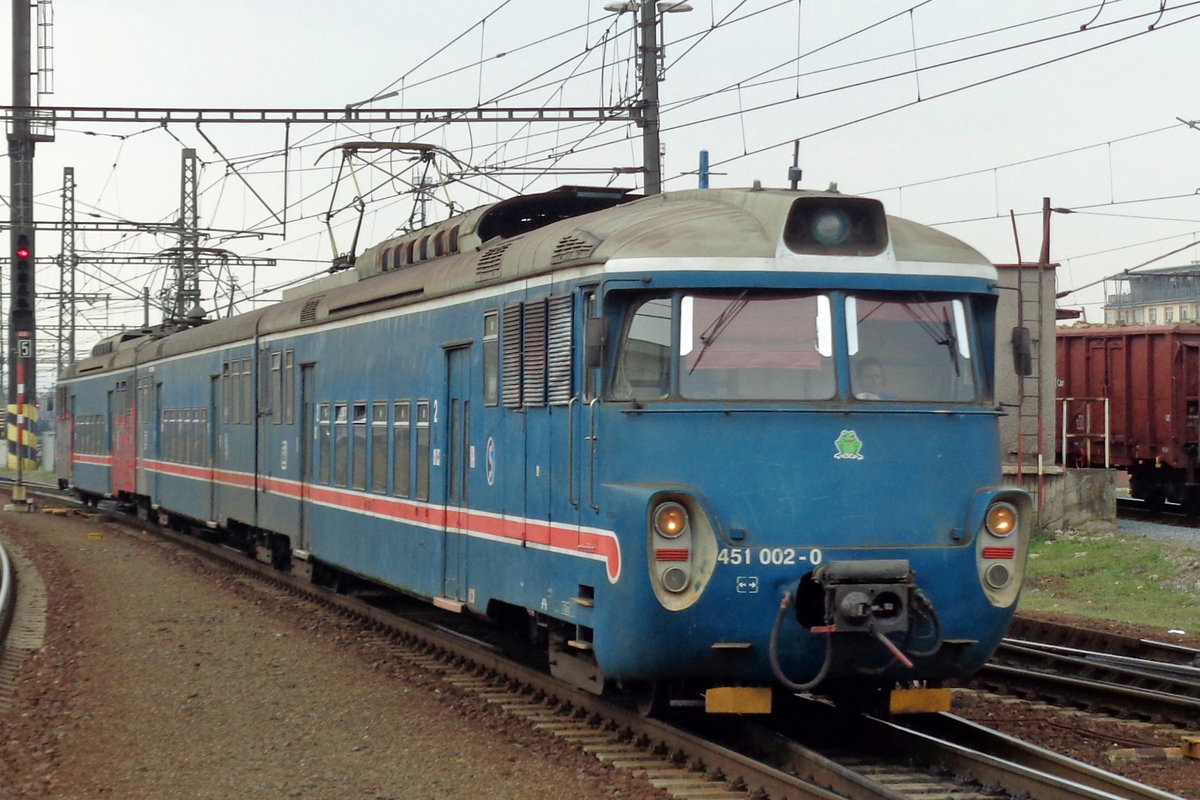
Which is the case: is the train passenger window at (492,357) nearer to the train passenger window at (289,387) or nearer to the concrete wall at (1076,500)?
the train passenger window at (289,387)

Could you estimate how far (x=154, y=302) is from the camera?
51531mm

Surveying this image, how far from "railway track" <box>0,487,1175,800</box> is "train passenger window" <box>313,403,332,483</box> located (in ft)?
13.9

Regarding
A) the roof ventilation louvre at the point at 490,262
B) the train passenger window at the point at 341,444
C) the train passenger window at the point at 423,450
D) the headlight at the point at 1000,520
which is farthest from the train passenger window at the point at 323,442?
the headlight at the point at 1000,520

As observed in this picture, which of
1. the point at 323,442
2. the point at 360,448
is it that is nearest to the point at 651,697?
the point at 360,448

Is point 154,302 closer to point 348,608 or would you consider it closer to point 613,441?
point 348,608

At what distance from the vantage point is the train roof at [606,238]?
8906 millimetres

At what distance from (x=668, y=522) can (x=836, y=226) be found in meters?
1.95

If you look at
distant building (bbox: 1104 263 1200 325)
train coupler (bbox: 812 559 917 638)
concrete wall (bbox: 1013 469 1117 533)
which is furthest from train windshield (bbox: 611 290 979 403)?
distant building (bbox: 1104 263 1200 325)

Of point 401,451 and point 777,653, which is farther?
point 401,451

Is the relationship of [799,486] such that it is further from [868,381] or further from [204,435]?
[204,435]

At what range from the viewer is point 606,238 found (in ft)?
30.0

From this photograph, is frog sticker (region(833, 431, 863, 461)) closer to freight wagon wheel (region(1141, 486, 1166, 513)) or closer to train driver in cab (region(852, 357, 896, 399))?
train driver in cab (region(852, 357, 896, 399))

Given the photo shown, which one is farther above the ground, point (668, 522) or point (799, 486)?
point (799, 486)

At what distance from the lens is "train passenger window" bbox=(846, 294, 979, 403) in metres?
8.84
